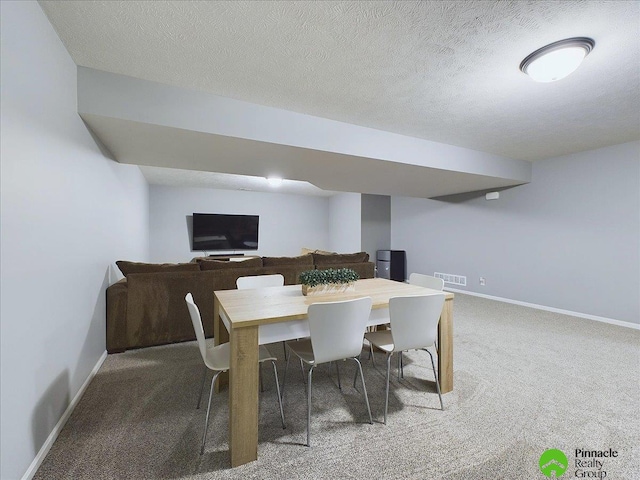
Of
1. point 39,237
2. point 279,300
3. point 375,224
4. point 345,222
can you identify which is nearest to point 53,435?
point 39,237

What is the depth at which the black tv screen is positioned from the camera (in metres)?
7.11

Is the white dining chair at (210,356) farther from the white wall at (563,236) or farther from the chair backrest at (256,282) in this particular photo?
the white wall at (563,236)

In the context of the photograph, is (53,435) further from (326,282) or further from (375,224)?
(375,224)

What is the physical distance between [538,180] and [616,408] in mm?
3638

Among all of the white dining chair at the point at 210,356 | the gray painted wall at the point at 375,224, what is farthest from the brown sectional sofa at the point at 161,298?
the gray painted wall at the point at 375,224

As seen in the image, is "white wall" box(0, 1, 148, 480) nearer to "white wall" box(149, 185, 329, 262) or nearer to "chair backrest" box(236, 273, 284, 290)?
"chair backrest" box(236, 273, 284, 290)

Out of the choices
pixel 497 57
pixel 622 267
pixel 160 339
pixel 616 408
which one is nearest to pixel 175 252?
pixel 160 339

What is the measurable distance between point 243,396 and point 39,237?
4.44 feet

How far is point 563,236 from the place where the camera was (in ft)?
13.6

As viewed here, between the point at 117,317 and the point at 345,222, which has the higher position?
the point at 345,222

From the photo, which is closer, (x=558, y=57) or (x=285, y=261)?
(x=558, y=57)

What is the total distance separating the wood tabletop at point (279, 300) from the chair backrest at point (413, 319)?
0.17 metres

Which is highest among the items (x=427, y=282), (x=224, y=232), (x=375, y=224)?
(x=375, y=224)

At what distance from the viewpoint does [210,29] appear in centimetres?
164
